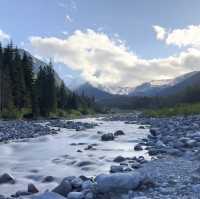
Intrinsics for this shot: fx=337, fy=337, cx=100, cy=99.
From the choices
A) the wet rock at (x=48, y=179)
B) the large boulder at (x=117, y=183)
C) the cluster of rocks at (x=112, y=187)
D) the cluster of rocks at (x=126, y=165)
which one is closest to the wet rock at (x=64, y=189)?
the cluster of rocks at (x=112, y=187)

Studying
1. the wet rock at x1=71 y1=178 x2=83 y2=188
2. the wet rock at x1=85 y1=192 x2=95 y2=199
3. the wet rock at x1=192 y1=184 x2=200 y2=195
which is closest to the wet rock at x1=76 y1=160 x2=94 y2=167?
the wet rock at x1=71 y1=178 x2=83 y2=188

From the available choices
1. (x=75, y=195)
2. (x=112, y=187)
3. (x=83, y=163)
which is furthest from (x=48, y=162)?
(x=112, y=187)

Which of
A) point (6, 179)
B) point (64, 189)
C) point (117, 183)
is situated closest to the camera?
point (117, 183)

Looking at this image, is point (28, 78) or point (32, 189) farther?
point (28, 78)

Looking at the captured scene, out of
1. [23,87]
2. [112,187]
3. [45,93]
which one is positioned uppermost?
[23,87]

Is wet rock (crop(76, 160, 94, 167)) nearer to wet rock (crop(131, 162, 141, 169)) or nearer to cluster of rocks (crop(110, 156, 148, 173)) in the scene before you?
cluster of rocks (crop(110, 156, 148, 173))

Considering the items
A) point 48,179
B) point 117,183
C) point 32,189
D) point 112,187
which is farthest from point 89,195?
point 48,179

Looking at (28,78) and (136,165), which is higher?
(28,78)

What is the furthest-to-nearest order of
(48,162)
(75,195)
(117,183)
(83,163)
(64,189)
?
(48,162) < (83,163) < (64,189) < (75,195) < (117,183)

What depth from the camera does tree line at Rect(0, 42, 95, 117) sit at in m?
55.5

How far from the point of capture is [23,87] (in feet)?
196

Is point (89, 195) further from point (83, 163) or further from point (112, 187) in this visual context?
point (83, 163)

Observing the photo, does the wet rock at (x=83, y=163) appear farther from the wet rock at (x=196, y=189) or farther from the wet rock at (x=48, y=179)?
the wet rock at (x=196, y=189)

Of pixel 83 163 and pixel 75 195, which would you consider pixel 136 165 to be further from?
pixel 75 195
